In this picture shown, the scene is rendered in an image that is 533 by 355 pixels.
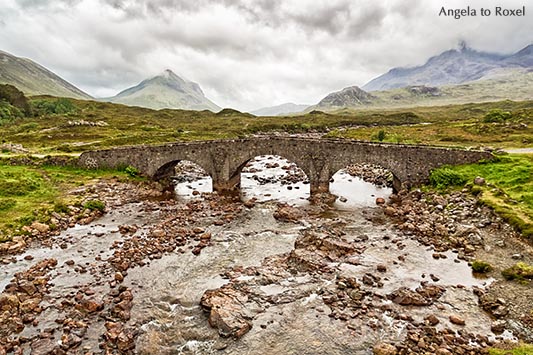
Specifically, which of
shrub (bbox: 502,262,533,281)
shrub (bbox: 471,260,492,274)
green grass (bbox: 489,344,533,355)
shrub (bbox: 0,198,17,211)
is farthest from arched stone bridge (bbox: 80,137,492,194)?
green grass (bbox: 489,344,533,355)

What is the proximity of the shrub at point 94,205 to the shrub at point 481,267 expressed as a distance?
32688mm

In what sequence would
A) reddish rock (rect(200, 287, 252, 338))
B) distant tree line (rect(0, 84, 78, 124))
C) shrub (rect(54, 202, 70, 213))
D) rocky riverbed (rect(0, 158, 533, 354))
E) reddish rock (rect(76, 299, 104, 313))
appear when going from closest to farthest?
rocky riverbed (rect(0, 158, 533, 354)) → reddish rock (rect(200, 287, 252, 338)) → reddish rock (rect(76, 299, 104, 313)) → shrub (rect(54, 202, 70, 213)) → distant tree line (rect(0, 84, 78, 124))

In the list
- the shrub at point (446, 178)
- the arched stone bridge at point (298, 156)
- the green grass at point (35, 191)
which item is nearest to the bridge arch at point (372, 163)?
the arched stone bridge at point (298, 156)

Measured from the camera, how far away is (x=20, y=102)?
114m

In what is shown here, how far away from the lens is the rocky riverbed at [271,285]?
55.0 ft

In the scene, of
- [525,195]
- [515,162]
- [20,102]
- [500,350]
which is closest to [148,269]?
[500,350]

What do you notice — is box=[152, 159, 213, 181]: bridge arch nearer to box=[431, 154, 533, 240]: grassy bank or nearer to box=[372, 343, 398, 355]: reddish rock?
box=[431, 154, 533, 240]: grassy bank

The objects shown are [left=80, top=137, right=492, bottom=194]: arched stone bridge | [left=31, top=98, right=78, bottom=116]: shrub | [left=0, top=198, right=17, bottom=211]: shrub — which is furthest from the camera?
[left=31, top=98, right=78, bottom=116]: shrub

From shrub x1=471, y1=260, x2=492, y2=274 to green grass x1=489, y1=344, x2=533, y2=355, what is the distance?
742 centimetres

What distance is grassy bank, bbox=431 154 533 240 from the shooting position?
A: 26062mm

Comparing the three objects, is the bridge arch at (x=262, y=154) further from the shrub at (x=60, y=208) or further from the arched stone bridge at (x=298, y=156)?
the shrub at (x=60, y=208)

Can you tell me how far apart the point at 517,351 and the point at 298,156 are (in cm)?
3149

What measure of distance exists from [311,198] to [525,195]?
1991 centimetres

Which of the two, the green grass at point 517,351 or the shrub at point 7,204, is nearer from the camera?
the green grass at point 517,351
